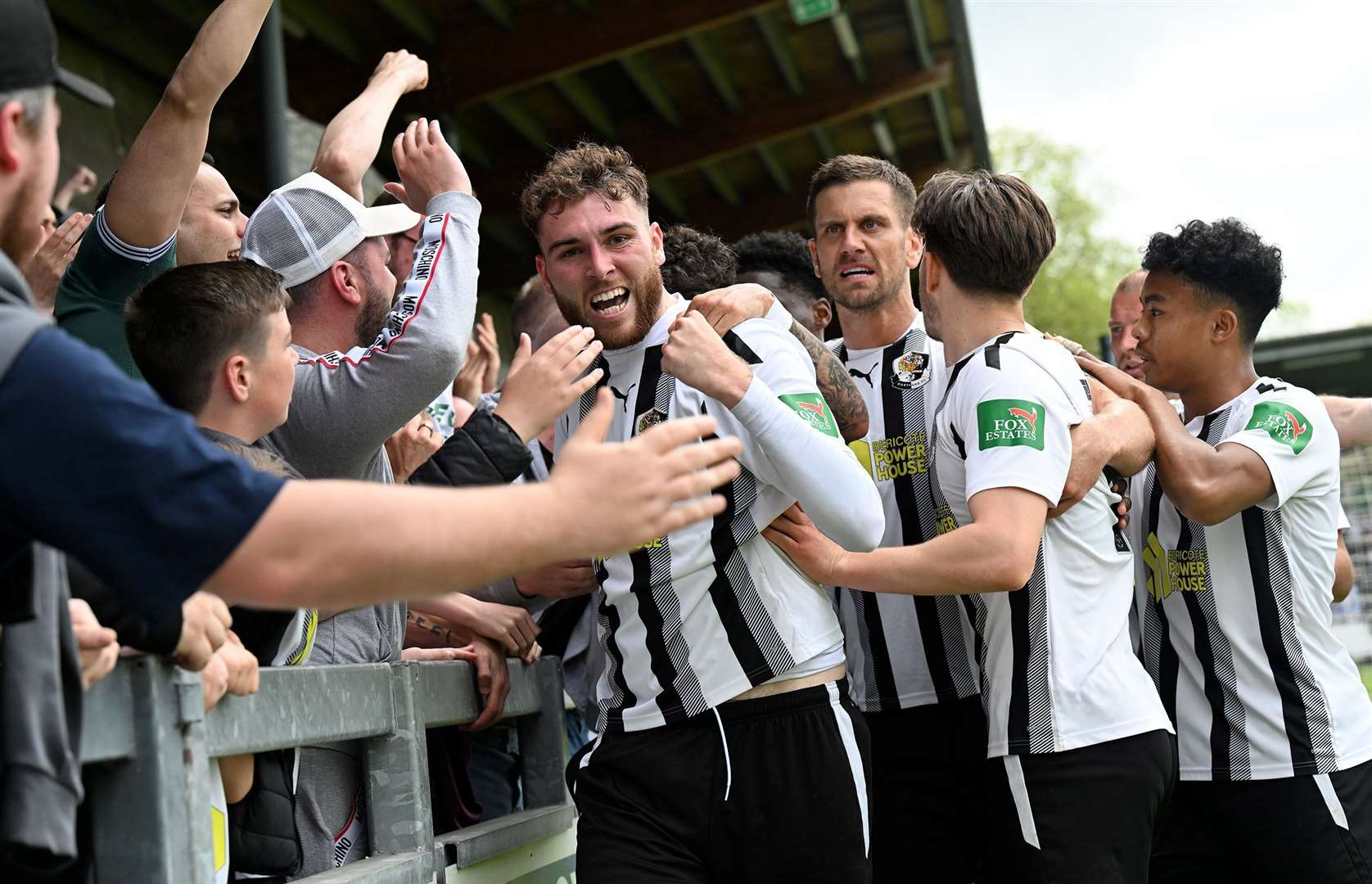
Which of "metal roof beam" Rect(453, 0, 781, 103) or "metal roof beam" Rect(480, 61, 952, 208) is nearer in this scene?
"metal roof beam" Rect(453, 0, 781, 103)

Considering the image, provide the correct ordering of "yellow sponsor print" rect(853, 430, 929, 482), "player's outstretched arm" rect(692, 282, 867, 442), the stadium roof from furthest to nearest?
the stadium roof
"yellow sponsor print" rect(853, 430, 929, 482)
"player's outstretched arm" rect(692, 282, 867, 442)

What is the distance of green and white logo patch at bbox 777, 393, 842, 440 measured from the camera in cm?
277

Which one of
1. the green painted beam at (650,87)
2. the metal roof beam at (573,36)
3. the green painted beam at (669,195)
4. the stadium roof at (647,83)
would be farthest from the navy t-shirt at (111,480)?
the green painted beam at (669,195)

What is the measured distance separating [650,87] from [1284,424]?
928cm

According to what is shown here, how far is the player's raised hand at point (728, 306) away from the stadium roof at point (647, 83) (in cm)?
716

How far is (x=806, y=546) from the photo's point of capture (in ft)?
9.40

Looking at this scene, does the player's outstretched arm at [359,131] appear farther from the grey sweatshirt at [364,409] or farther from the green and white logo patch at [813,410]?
the green and white logo patch at [813,410]

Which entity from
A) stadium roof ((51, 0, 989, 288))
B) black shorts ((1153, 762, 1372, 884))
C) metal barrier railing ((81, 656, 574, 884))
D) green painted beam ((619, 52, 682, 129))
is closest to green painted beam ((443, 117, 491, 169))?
stadium roof ((51, 0, 989, 288))

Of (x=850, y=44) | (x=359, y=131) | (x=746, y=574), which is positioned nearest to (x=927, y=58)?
(x=850, y=44)

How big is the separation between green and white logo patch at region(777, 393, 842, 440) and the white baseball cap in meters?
1.06

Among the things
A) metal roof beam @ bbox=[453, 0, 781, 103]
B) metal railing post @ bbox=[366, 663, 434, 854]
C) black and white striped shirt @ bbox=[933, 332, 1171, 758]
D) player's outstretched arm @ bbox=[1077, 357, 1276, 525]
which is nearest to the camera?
metal railing post @ bbox=[366, 663, 434, 854]

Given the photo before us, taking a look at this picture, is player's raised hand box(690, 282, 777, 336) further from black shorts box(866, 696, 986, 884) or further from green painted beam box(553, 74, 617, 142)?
green painted beam box(553, 74, 617, 142)

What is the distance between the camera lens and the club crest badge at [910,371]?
3693 millimetres

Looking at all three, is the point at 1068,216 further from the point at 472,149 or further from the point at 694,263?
the point at 694,263
